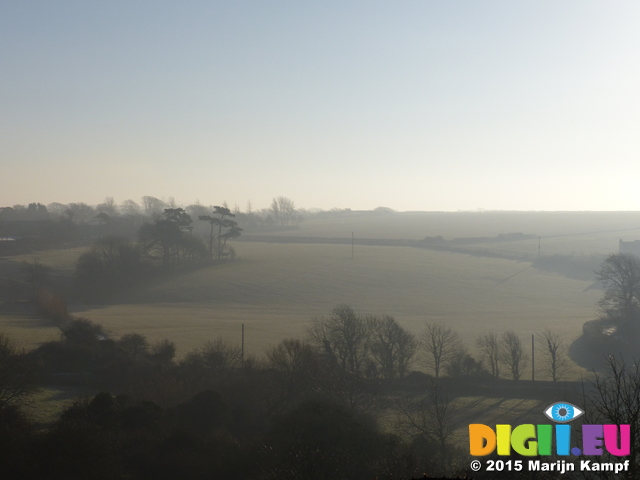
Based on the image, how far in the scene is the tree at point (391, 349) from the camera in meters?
20.2

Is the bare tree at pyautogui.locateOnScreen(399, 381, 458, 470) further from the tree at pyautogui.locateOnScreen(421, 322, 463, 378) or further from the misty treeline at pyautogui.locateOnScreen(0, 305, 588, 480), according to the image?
the tree at pyautogui.locateOnScreen(421, 322, 463, 378)

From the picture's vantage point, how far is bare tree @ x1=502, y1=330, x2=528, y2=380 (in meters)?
19.7

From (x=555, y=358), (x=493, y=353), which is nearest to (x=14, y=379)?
(x=493, y=353)

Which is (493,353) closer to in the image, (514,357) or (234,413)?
(514,357)

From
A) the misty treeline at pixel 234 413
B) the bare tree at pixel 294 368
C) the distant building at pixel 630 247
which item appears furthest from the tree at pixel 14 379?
the distant building at pixel 630 247

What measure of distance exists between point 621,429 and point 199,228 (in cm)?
6848

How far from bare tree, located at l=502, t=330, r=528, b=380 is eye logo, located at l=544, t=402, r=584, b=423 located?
19.9ft

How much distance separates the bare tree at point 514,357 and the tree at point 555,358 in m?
1.00

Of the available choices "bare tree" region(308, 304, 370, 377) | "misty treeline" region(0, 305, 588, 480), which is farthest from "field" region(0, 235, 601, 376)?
"misty treeline" region(0, 305, 588, 480)

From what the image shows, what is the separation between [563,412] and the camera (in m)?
12.5

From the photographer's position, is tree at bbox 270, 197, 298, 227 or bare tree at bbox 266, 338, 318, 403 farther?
tree at bbox 270, 197, 298, 227

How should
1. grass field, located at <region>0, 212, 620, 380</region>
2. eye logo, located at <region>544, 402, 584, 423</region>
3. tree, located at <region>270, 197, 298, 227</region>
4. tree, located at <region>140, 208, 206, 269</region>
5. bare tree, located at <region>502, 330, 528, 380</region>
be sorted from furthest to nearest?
1. tree, located at <region>270, 197, 298, 227</region>
2. tree, located at <region>140, 208, 206, 269</region>
3. grass field, located at <region>0, 212, 620, 380</region>
4. bare tree, located at <region>502, 330, 528, 380</region>
5. eye logo, located at <region>544, 402, 584, 423</region>

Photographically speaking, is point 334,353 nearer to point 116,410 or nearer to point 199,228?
point 116,410

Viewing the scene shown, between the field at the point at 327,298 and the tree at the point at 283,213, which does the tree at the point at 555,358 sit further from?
the tree at the point at 283,213
